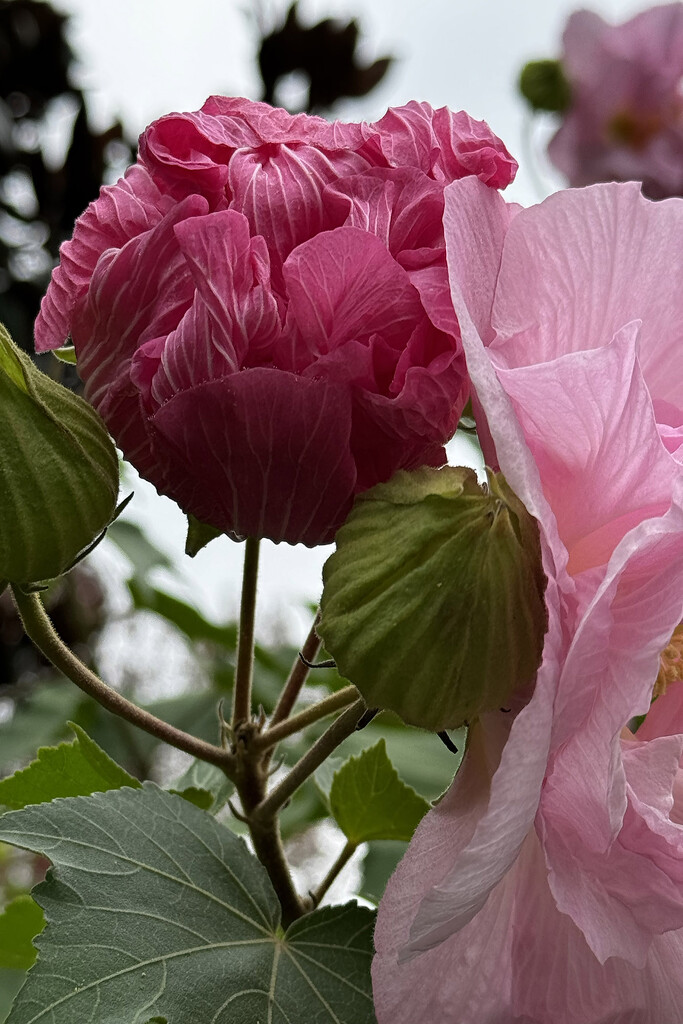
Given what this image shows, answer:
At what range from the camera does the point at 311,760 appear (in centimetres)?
39

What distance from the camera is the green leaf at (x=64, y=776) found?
0.49 meters

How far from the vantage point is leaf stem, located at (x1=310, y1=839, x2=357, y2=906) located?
1.58 feet

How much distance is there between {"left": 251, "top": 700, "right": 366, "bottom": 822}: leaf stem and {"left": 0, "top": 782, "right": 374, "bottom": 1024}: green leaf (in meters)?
0.02

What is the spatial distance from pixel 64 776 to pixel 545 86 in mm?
1307

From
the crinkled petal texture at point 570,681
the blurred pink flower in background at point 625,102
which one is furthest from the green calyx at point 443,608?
the blurred pink flower in background at point 625,102

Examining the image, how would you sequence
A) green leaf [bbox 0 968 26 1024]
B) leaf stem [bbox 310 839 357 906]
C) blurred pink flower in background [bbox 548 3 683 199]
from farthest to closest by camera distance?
1. blurred pink flower in background [bbox 548 3 683 199]
2. green leaf [bbox 0 968 26 1024]
3. leaf stem [bbox 310 839 357 906]

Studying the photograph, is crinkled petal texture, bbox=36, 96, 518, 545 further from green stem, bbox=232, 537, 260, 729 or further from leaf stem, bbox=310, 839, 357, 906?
leaf stem, bbox=310, 839, 357, 906

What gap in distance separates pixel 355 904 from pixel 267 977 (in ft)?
0.14

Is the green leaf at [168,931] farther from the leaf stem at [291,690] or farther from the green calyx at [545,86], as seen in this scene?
the green calyx at [545,86]

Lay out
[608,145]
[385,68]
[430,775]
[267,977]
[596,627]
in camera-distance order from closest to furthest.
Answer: [596,627], [267,977], [430,775], [608,145], [385,68]

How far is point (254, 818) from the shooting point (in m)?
0.43

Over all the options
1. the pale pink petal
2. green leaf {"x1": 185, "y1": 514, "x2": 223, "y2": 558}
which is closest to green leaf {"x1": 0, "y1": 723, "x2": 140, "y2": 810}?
green leaf {"x1": 185, "y1": 514, "x2": 223, "y2": 558}

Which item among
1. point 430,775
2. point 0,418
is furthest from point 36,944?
point 430,775

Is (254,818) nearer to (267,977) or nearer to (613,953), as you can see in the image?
(267,977)
